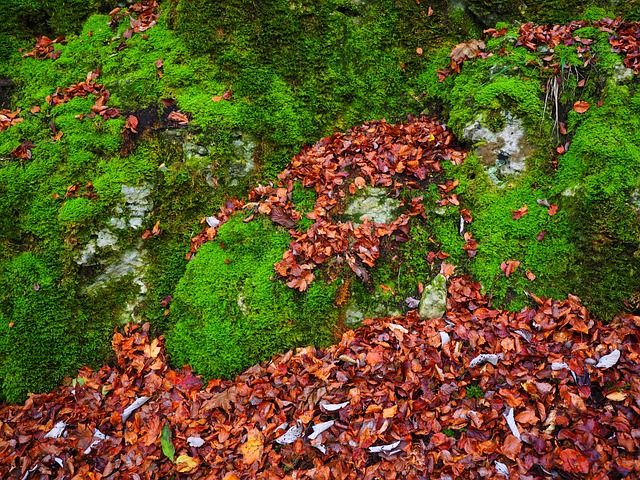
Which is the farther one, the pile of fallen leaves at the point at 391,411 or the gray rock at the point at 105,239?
the gray rock at the point at 105,239

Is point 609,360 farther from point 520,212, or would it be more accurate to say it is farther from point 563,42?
point 563,42

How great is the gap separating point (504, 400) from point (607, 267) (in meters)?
1.71

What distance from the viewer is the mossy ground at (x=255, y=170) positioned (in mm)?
4156

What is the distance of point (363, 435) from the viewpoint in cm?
341

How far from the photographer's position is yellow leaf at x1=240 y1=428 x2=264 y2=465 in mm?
3494

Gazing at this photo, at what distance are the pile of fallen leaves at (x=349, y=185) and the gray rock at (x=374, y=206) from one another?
0.08 meters

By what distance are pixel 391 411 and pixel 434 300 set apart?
1.25 meters

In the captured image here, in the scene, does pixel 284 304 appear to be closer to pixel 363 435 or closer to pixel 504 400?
pixel 363 435

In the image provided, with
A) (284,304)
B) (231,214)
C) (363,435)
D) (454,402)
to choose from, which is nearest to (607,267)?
(454,402)

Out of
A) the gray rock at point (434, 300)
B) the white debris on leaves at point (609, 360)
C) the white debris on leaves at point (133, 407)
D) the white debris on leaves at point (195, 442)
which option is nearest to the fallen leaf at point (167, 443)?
the white debris on leaves at point (195, 442)

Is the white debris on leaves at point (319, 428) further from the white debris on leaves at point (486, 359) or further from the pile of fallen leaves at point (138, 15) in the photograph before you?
the pile of fallen leaves at point (138, 15)

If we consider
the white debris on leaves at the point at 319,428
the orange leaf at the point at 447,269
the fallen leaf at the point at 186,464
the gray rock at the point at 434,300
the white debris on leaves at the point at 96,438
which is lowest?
the fallen leaf at the point at 186,464

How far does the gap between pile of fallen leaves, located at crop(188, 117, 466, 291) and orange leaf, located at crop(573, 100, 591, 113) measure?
1249mm

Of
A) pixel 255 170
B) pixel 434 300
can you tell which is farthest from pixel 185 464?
pixel 255 170
